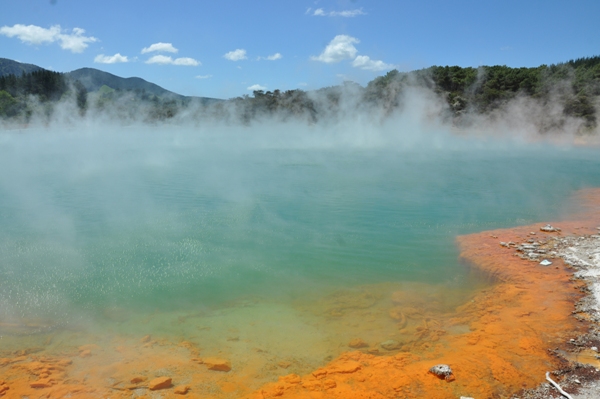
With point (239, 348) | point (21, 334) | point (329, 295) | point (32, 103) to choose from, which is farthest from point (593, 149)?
point (32, 103)

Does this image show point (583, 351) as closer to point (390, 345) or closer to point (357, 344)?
point (390, 345)

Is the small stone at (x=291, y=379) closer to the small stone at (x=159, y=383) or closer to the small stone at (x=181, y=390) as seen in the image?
the small stone at (x=181, y=390)

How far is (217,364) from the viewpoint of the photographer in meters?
3.77

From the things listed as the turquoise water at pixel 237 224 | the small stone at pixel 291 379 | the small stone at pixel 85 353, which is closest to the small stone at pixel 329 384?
the small stone at pixel 291 379

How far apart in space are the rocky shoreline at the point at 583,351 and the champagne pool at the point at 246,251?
1008 millimetres

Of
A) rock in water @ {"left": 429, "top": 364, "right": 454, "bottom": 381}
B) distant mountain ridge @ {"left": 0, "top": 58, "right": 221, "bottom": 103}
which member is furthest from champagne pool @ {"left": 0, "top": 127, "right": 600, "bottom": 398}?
distant mountain ridge @ {"left": 0, "top": 58, "right": 221, "bottom": 103}

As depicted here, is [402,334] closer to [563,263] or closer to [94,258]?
[563,263]

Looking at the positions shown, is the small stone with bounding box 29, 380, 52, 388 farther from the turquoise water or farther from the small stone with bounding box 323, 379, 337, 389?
the small stone with bounding box 323, 379, 337, 389

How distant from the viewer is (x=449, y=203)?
9.67 metres

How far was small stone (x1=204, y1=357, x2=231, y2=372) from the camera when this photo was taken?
12.2 ft

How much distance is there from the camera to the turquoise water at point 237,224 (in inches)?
214

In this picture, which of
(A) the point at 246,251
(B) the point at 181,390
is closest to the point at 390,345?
(B) the point at 181,390

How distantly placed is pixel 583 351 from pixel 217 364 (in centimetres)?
324

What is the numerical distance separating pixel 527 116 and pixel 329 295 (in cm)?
2725
